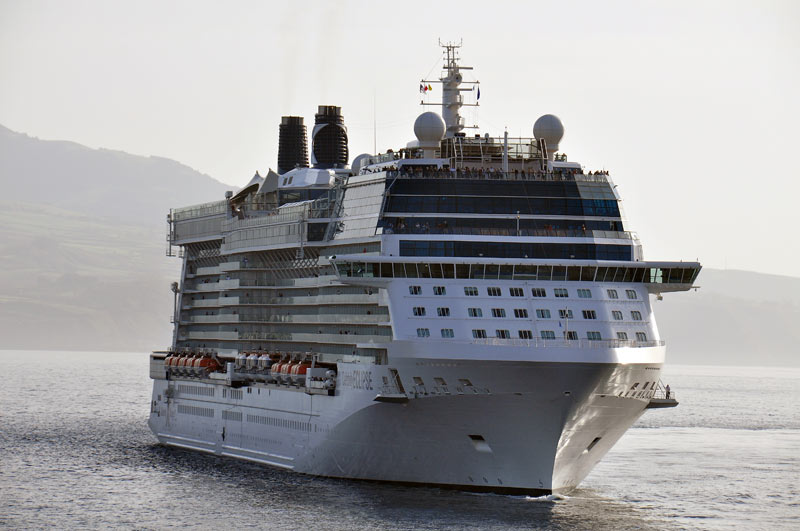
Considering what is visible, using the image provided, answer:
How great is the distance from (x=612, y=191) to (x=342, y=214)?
11.2m

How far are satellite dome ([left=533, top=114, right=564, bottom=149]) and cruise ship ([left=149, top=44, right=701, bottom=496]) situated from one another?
57 millimetres

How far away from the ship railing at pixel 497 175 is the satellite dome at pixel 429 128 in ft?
13.2

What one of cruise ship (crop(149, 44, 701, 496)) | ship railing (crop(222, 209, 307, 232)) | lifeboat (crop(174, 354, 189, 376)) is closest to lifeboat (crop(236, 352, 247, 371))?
cruise ship (crop(149, 44, 701, 496))

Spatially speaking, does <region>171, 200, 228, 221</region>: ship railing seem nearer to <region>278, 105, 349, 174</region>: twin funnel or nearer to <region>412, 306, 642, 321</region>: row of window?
<region>278, 105, 349, 174</region>: twin funnel

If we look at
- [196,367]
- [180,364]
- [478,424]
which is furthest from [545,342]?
[180,364]

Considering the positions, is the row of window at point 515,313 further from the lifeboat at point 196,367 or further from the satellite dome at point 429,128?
the lifeboat at point 196,367

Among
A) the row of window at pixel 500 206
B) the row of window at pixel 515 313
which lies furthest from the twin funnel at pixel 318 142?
the row of window at pixel 515 313

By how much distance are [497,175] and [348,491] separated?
44.9 ft

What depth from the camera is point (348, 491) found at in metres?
53.8

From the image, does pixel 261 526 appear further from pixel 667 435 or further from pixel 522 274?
pixel 667 435

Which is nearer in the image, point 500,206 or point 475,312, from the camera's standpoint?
point 475,312

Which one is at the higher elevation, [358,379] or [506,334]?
[506,334]

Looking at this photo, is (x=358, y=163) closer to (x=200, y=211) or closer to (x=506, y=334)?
(x=200, y=211)

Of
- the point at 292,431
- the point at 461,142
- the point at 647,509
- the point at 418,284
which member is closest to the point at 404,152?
the point at 461,142
